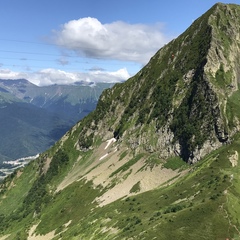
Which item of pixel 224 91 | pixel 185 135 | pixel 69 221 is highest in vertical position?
pixel 224 91

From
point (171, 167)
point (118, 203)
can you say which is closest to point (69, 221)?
point (118, 203)

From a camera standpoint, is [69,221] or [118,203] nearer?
[118,203]

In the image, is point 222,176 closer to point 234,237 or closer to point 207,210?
point 207,210

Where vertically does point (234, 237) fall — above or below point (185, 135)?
below

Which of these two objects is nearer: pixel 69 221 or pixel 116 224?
pixel 116 224

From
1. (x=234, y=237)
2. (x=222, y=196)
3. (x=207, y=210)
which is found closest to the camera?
(x=234, y=237)

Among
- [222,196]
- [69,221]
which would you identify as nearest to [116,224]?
[222,196]

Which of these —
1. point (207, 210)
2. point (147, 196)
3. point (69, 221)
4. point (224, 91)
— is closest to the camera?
point (207, 210)

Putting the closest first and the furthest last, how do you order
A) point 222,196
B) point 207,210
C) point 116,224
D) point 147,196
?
point 207,210 < point 222,196 < point 116,224 < point 147,196

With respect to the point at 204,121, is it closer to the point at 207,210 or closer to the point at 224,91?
the point at 224,91
